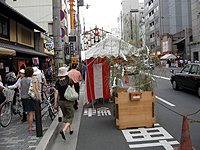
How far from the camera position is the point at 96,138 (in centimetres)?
486

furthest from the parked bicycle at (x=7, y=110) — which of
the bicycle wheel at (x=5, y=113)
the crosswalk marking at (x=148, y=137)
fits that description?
the crosswalk marking at (x=148, y=137)

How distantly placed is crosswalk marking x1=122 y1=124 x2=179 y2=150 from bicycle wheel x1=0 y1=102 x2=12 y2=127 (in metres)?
3.54

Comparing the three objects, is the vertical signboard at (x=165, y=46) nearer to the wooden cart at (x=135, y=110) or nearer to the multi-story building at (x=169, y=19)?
the multi-story building at (x=169, y=19)

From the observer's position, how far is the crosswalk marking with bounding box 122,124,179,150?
14.1ft

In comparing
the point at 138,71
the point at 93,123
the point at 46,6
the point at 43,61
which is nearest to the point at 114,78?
the point at 138,71

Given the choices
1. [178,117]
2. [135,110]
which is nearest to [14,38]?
[135,110]

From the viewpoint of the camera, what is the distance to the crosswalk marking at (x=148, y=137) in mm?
4309

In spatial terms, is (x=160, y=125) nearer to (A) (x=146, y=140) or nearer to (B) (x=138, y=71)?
(A) (x=146, y=140)

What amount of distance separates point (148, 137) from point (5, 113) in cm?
430

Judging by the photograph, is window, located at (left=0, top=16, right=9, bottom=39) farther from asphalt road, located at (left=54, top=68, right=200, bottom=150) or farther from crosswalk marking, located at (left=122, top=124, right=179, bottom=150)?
crosswalk marking, located at (left=122, top=124, right=179, bottom=150)

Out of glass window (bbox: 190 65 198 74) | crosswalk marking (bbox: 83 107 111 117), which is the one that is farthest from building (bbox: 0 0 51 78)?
glass window (bbox: 190 65 198 74)

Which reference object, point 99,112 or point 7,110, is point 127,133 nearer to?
point 99,112

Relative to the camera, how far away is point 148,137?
473cm

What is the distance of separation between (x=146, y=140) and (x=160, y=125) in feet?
4.21
